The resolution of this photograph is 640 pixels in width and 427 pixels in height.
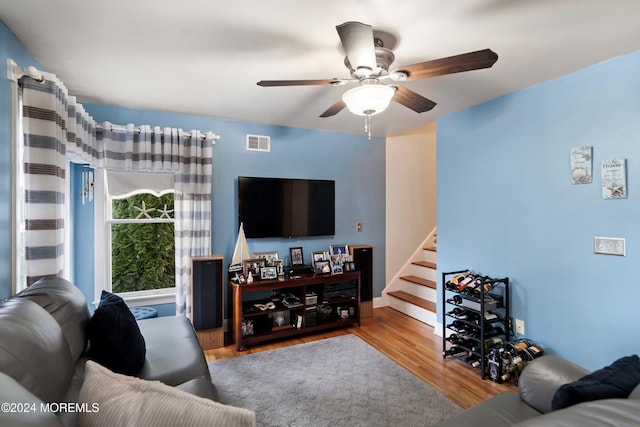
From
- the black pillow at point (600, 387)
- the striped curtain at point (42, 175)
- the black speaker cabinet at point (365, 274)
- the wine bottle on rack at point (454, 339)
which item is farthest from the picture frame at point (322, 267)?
the black pillow at point (600, 387)

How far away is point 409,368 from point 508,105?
2.58 metres

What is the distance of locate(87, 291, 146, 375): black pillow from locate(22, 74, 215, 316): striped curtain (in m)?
0.61

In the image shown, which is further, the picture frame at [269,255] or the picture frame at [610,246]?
the picture frame at [269,255]

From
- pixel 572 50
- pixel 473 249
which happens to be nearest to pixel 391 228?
pixel 473 249

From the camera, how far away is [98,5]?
1.64 m

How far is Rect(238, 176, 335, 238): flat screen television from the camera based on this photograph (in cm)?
372

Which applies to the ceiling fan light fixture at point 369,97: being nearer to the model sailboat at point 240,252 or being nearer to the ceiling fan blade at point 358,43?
the ceiling fan blade at point 358,43

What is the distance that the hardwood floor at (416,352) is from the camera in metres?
2.52

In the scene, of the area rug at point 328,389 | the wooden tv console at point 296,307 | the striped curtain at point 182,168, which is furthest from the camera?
the wooden tv console at point 296,307

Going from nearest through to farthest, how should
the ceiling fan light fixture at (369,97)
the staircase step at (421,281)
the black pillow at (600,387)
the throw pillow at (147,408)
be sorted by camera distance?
the throw pillow at (147,408) < the black pillow at (600,387) < the ceiling fan light fixture at (369,97) < the staircase step at (421,281)

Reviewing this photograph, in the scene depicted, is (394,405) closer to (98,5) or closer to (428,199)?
(98,5)

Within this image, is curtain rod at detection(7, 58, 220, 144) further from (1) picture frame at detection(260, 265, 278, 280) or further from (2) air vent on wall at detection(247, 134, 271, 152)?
(1) picture frame at detection(260, 265, 278, 280)

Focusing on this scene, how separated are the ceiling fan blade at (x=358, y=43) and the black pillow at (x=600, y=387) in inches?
63.7

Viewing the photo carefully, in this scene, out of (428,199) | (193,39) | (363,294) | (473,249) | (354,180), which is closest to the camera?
(193,39)
